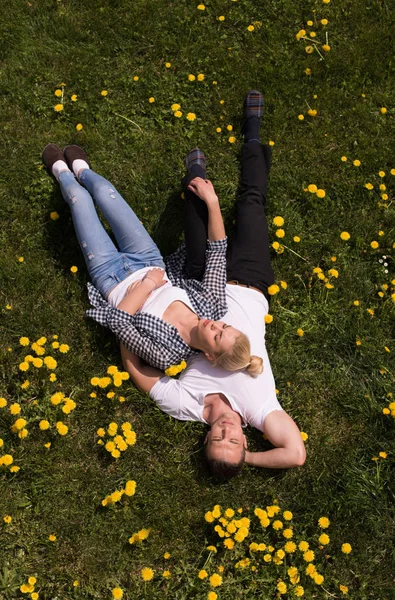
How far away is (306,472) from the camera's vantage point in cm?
468

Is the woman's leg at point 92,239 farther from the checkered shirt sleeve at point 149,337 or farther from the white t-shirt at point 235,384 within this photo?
the white t-shirt at point 235,384

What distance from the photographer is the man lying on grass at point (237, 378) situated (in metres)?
4.34

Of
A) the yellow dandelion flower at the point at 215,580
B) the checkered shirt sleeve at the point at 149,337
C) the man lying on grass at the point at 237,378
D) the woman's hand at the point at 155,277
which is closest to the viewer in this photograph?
the yellow dandelion flower at the point at 215,580

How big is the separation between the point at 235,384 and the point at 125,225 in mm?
1659

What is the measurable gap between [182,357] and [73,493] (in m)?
1.37

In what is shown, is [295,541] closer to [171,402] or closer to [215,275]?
[171,402]

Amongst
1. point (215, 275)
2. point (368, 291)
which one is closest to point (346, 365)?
point (368, 291)

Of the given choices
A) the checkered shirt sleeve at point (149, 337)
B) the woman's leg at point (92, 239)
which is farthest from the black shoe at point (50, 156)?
the checkered shirt sleeve at point (149, 337)

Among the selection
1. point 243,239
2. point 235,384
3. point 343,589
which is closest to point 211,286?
point 243,239

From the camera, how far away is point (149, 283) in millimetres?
4637

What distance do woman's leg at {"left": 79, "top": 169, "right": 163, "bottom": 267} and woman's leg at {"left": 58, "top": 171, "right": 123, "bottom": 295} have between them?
91mm

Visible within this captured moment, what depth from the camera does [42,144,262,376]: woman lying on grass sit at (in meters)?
4.41

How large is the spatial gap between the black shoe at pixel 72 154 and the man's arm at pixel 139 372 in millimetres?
1871

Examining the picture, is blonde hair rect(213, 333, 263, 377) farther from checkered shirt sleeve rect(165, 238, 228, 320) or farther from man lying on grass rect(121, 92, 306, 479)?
checkered shirt sleeve rect(165, 238, 228, 320)
